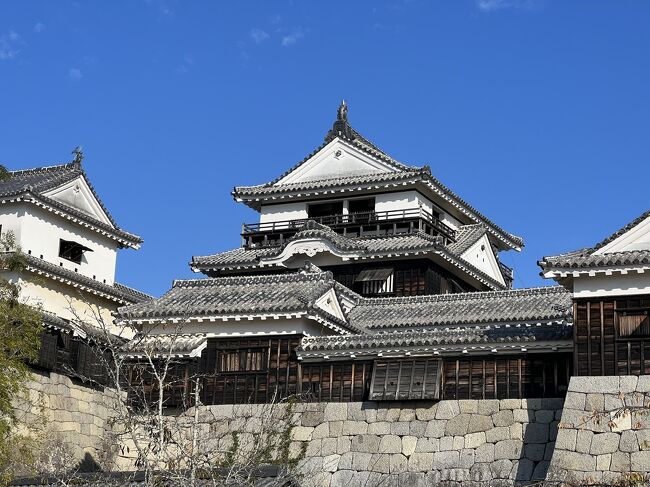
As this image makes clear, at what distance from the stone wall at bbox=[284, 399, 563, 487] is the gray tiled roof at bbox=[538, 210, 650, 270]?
9.34ft

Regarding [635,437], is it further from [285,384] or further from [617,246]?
[285,384]

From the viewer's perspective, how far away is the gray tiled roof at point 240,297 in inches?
924

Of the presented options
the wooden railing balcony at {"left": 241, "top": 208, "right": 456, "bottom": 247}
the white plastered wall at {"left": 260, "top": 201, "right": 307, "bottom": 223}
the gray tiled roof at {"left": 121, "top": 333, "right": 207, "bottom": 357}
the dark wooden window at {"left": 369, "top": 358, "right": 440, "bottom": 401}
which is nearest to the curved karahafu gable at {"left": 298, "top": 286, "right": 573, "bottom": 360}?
the dark wooden window at {"left": 369, "top": 358, "right": 440, "bottom": 401}

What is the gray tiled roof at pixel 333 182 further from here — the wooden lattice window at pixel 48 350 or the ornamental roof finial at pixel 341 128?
the wooden lattice window at pixel 48 350

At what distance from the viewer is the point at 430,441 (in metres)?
21.3

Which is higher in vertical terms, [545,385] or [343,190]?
[343,190]

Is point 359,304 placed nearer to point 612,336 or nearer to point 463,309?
point 463,309

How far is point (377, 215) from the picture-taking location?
34312 mm

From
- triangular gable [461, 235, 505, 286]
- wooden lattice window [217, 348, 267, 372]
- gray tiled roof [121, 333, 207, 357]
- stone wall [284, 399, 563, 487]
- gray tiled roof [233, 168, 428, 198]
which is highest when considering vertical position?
gray tiled roof [233, 168, 428, 198]

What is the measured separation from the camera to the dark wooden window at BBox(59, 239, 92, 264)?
3206 centimetres

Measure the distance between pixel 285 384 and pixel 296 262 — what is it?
31.5ft

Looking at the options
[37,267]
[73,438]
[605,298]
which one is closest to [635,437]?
[605,298]

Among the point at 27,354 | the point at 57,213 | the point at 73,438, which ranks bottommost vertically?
the point at 73,438

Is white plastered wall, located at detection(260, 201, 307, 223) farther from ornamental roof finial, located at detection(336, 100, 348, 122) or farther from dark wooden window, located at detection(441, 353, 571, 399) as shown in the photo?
dark wooden window, located at detection(441, 353, 571, 399)
